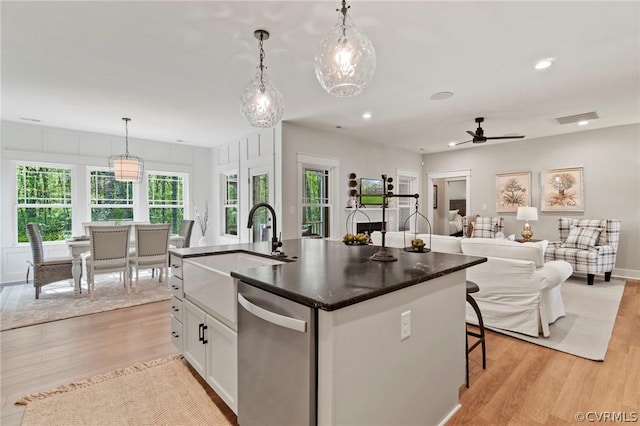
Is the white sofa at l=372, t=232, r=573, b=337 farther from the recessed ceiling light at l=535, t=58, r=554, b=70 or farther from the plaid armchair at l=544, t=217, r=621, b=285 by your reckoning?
the plaid armchair at l=544, t=217, r=621, b=285

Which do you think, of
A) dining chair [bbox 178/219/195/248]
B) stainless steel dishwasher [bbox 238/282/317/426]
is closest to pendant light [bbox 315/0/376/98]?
stainless steel dishwasher [bbox 238/282/317/426]

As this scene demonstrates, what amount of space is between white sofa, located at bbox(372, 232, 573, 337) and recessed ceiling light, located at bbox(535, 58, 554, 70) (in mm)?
1786

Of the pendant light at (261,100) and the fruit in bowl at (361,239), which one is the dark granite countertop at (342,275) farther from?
the pendant light at (261,100)

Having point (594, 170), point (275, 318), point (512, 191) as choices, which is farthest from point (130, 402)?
point (594, 170)

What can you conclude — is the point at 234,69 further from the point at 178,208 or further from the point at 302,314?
the point at 178,208

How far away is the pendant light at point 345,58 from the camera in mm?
1760

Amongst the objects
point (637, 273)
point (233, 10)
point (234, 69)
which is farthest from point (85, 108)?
point (637, 273)

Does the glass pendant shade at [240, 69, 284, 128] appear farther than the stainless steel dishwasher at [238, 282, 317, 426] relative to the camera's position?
Yes

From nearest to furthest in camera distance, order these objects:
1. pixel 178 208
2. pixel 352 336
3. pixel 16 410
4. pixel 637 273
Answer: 1. pixel 352 336
2. pixel 16 410
3. pixel 637 273
4. pixel 178 208

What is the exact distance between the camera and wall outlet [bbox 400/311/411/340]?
1.39 m

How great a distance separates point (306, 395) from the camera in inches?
46.4

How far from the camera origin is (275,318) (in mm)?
1253

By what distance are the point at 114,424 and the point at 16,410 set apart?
2.32ft

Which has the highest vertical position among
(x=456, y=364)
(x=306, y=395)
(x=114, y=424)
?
(x=306, y=395)
